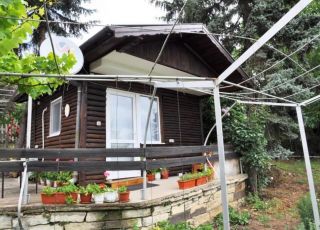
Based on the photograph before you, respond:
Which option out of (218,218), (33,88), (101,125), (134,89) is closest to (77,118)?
(101,125)

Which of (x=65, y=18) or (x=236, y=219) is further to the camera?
(x=65, y=18)

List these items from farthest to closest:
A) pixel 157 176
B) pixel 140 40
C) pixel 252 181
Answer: pixel 252 181
pixel 157 176
pixel 140 40

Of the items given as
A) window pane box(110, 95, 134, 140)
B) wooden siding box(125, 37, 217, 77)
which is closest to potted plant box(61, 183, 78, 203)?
window pane box(110, 95, 134, 140)

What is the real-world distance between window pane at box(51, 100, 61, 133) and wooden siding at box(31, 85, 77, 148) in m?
0.19

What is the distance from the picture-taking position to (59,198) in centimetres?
414

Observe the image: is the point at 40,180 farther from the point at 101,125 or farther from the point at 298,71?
the point at 298,71

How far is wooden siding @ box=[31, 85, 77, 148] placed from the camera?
21.3 feet

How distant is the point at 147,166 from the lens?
15.4 ft

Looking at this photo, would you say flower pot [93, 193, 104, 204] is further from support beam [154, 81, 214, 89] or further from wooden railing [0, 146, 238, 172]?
support beam [154, 81, 214, 89]

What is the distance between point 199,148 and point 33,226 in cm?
340

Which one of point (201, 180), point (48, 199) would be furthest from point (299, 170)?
point (48, 199)

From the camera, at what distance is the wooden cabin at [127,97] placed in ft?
18.8

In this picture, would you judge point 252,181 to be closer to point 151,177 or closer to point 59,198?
point 151,177

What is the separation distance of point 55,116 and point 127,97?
2.16 metres
